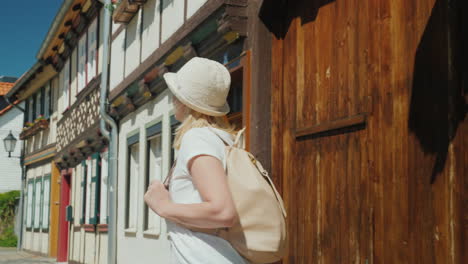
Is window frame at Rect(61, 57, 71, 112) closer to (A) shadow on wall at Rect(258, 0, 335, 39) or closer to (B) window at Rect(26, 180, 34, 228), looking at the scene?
(B) window at Rect(26, 180, 34, 228)

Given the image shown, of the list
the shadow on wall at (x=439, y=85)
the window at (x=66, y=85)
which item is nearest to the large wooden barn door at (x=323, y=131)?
the shadow on wall at (x=439, y=85)

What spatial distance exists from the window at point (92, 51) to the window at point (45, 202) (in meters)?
6.26

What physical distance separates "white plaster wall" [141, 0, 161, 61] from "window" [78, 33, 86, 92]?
6.83 meters

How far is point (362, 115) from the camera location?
4.08m

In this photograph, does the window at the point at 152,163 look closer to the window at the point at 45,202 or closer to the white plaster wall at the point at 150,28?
the white plaster wall at the point at 150,28

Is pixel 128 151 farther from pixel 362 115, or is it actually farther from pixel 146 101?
pixel 362 115

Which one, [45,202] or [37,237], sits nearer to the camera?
[45,202]

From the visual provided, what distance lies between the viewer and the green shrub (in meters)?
28.9

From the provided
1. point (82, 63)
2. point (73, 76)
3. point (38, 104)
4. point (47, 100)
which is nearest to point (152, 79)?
point (82, 63)

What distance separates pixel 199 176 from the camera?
7.07ft

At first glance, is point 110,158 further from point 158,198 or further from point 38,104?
point 38,104

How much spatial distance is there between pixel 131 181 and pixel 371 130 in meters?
8.46

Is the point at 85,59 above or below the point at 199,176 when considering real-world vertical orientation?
above

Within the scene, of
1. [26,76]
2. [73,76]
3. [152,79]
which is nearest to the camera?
[152,79]
